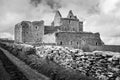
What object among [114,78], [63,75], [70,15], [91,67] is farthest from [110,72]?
[70,15]

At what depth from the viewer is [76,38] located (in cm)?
3747

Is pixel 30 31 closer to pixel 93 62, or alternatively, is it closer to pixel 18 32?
pixel 18 32

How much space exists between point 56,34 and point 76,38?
168 inches

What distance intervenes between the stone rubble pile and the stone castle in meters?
20.4

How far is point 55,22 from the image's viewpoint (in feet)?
179

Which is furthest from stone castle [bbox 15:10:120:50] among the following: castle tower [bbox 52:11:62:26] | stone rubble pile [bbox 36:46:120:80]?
stone rubble pile [bbox 36:46:120:80]

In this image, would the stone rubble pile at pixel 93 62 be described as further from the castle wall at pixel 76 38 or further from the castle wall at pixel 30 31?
the castle wall at pixel 30 31

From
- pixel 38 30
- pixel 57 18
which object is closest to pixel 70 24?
pixel 57 18

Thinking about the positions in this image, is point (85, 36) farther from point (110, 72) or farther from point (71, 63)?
point (110, 72)

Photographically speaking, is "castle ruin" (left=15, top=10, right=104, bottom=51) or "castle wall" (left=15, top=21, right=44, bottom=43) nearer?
"castle ruin" (left=15, top=10, right=104, bottom=51)

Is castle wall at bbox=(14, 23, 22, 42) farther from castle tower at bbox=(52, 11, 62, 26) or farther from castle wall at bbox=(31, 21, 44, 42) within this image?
castle tower at bbox=(52, 11, 62, 26)

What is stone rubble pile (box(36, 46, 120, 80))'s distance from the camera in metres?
10.8

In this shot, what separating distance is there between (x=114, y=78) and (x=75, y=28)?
41894mm

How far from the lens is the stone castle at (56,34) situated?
37125 millimetres
